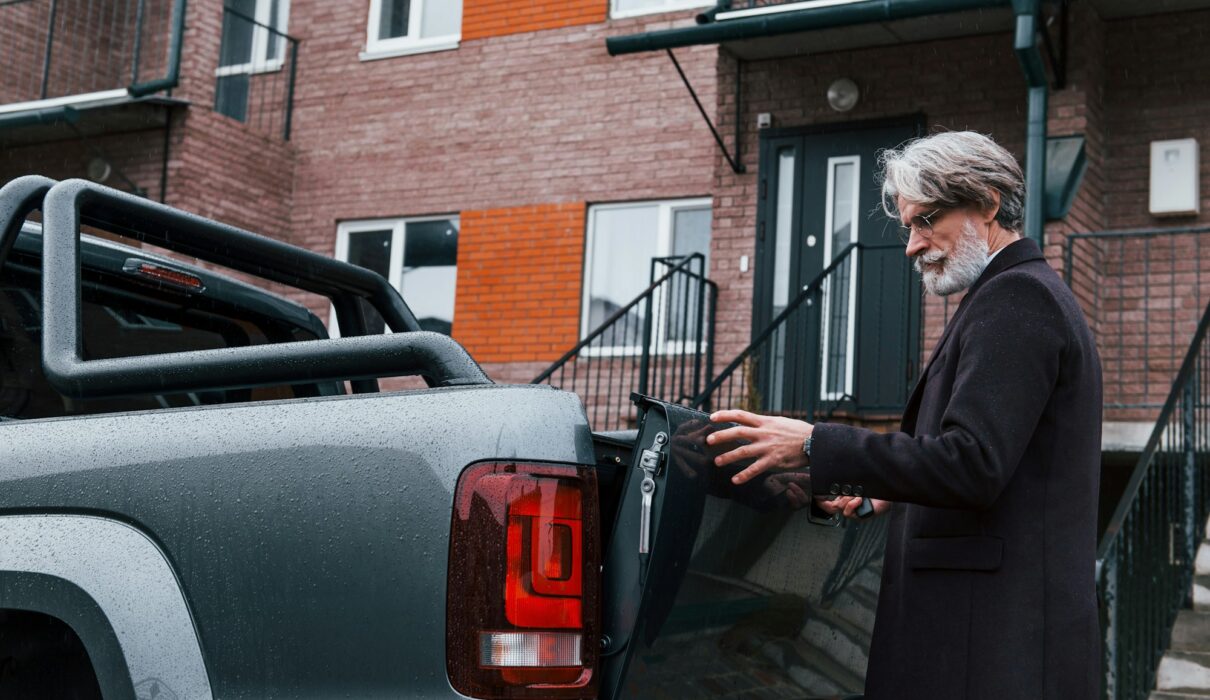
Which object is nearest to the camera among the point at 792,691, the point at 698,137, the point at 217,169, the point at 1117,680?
the point at 792,691

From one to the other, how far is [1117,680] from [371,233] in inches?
394

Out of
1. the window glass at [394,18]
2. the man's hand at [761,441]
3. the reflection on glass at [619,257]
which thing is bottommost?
the man's hand at [761,441]

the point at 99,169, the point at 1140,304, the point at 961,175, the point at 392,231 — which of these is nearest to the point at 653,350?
the point at 392,231

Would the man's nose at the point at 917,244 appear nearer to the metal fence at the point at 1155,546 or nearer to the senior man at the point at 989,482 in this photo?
the senior man at the point at 989,482

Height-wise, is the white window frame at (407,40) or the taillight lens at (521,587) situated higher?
the white window frame at (407,40)

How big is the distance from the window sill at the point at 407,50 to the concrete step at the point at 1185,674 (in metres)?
9.71

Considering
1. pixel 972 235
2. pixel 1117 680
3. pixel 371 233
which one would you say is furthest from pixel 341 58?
pixel 972 235

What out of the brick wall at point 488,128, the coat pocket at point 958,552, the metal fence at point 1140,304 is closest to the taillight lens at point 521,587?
the coat pocket at point 958,552

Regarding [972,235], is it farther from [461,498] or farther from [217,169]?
[217,169]

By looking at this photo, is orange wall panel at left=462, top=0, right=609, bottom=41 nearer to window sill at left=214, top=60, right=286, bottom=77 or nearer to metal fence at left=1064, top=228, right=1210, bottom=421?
window sill at left=214, top=60, right=286, bottom=77

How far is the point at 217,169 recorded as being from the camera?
14648mm

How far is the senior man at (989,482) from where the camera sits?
2.83 meters

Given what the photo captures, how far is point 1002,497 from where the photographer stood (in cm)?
292

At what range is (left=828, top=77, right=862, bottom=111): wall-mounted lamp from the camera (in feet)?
39.1
